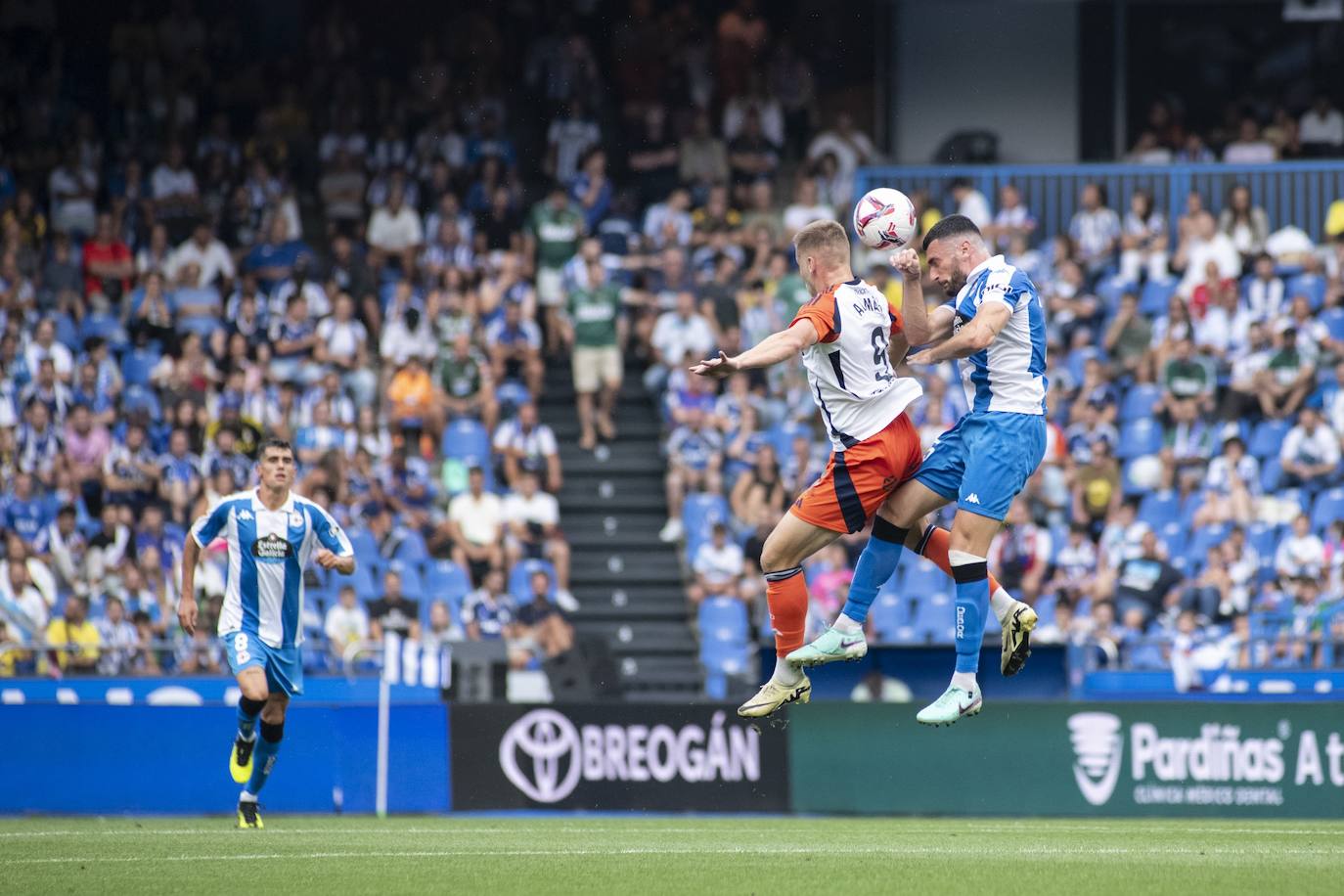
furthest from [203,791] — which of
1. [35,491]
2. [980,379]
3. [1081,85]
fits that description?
[1081,85]

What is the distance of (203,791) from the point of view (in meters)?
17.2

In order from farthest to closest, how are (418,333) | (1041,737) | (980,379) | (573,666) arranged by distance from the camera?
(418,333)
(573,666)
(1041,737)
(980,379)

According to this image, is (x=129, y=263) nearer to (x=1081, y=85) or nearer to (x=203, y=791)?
(x=203, y=791)

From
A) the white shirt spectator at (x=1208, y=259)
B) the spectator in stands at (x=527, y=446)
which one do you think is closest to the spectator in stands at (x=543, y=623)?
the spectator in stands at (x=527, y=446)

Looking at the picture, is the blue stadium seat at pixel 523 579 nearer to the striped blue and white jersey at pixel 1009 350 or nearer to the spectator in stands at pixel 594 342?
the spectator in stands at pixel 594 342

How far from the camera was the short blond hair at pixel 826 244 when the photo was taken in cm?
1085

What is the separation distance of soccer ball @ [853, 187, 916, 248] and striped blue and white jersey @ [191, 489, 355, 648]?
16.3 feet

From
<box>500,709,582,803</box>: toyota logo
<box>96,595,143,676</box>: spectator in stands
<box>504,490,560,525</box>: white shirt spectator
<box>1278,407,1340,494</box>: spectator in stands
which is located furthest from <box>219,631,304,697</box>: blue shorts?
<box>1278,407,1340,494</box>: spectator in stands

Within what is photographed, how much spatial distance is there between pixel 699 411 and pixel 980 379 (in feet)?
34.5

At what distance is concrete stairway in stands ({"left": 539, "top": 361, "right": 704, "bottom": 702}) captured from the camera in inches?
798

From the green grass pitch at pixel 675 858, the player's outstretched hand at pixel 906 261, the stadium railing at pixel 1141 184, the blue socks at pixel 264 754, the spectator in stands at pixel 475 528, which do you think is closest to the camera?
the green grass pitch at pixel 675 858

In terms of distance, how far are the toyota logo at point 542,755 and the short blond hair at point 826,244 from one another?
7323mm

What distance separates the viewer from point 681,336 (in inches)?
875

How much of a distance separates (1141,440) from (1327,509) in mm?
2050
